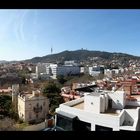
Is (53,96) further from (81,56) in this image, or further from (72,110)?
(81,56)

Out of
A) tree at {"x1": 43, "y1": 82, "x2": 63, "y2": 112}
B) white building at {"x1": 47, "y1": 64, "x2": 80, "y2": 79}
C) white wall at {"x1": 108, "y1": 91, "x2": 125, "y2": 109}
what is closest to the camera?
white wall at {"x1": 108, "y1": 91, "x2": 125, "y2": 109}

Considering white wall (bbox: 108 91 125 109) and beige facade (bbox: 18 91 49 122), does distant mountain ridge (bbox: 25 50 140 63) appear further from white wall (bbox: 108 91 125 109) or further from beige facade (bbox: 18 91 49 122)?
white wall (bbox: 108 91 125 109)

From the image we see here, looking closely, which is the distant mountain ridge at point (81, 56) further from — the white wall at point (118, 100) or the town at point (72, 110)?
the white wall at point (118, 100)

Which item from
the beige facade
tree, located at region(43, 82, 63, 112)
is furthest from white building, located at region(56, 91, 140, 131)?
tree, located at region(43, 82, 63, 112)

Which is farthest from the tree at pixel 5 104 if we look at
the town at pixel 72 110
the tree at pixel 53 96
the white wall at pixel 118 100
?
the white wall at pixel 118 100

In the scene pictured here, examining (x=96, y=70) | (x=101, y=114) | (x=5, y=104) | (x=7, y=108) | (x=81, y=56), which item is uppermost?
(x=81, y=56)

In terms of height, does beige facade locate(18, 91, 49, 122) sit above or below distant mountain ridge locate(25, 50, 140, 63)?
below

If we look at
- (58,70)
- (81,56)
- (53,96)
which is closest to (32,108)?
(53,96)
